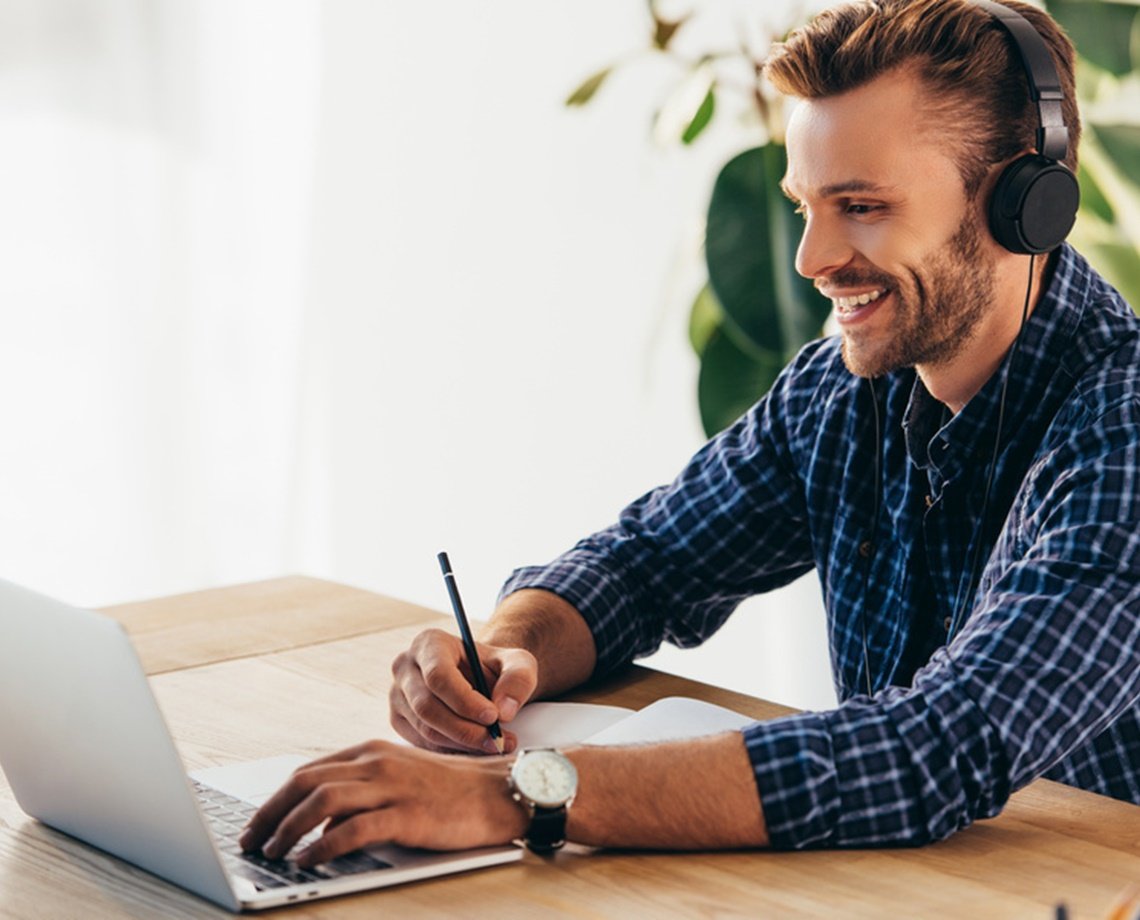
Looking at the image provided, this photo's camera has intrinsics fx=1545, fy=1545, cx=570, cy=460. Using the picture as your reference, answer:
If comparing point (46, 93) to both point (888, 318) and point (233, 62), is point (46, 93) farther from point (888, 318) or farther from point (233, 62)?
point (888, 318)

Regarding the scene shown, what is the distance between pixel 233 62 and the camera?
10.9 ft

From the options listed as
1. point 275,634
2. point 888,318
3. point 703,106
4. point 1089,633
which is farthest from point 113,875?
point 703,106

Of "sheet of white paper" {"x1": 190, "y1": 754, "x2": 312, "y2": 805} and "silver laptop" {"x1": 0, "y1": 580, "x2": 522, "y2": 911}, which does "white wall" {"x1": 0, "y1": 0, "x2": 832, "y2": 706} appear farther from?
"silver laptop" {"x1": 0, "y1": 580, "x2": 522, "y2": 911}

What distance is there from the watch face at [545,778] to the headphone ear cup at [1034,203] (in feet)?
1.92

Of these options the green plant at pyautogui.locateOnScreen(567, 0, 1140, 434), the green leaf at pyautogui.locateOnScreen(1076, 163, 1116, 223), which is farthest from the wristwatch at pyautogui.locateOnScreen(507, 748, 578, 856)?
the green leaf at pyautogui.locateOnScreen(1076, 163, 1116, 223)

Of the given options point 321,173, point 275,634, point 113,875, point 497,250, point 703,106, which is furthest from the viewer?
point 321,173

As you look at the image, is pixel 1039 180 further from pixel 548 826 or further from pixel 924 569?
pixel 548 826

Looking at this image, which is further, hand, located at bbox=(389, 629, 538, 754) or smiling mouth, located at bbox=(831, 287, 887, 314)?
smiling mouth, located at bbox=(831, 287, 887, 314)

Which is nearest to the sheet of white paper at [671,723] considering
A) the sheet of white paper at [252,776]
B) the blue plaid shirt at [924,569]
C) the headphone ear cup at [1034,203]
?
the blue plaid shirt at [924,569]

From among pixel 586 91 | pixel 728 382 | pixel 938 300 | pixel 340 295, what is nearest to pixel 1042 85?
pixel 938 300

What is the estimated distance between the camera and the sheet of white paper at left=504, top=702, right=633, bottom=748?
120cm

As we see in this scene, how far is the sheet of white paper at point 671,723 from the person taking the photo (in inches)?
45.7

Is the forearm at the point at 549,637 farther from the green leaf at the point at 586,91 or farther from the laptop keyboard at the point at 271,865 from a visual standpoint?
the green leaf at the point at 586,91

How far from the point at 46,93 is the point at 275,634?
78.9 inches
